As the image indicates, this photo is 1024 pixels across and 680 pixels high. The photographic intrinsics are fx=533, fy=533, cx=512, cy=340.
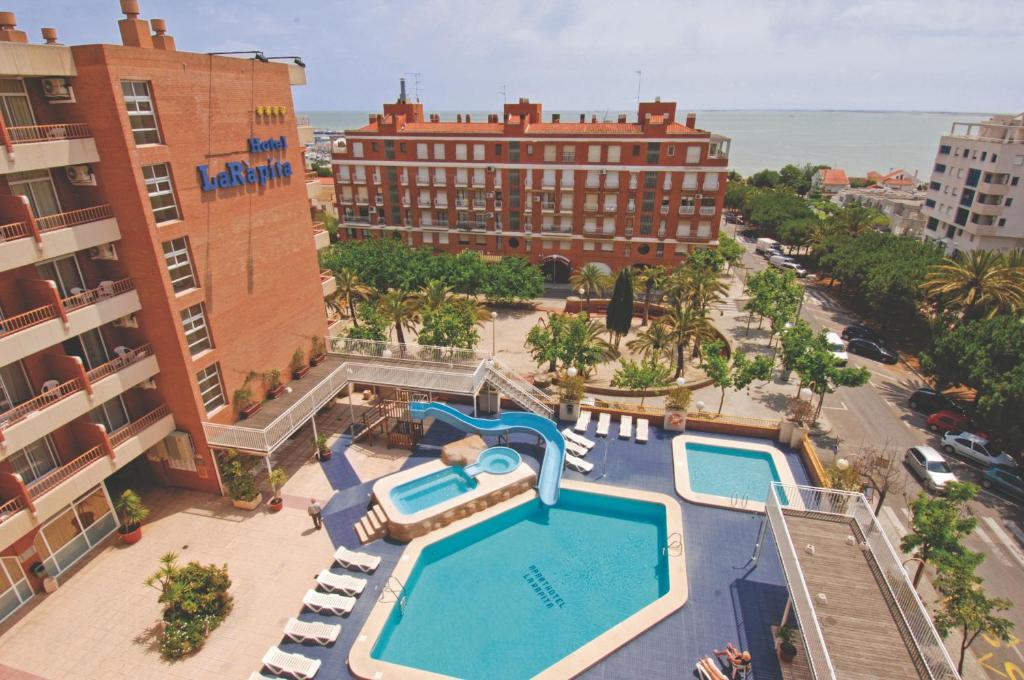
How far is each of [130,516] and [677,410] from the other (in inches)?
1001

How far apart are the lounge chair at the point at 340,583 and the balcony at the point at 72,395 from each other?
32.9 ft

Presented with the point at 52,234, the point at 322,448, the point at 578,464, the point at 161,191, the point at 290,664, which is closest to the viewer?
the point at 290,664

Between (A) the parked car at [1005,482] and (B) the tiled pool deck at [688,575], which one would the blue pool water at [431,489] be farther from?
(A) the parked car at [1005,482]

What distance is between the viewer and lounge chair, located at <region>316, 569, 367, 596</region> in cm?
1853

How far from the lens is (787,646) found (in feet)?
54.5

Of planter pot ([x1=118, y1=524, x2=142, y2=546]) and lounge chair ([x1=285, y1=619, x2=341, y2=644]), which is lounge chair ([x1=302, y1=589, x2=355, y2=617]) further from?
planter pot ([x1=118, y1=524, x2=142, y2=546])

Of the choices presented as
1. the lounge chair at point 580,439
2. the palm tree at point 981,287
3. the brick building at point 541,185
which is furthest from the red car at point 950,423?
the brick building at point 541,185

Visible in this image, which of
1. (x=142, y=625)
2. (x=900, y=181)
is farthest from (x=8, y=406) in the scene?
(x=900, y=181)

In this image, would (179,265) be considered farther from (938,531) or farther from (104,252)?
(938,531)

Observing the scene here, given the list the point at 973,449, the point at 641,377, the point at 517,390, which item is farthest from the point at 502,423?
the point at 973,449

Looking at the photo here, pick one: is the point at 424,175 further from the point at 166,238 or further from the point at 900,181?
the point at 900,181

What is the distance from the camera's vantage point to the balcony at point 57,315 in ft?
53.3

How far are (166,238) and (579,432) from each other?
20800 millimetres

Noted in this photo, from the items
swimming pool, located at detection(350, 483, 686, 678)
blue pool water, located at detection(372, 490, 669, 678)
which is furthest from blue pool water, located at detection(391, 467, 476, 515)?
blue pool water, located at detection(372, 490, 669, 678)
